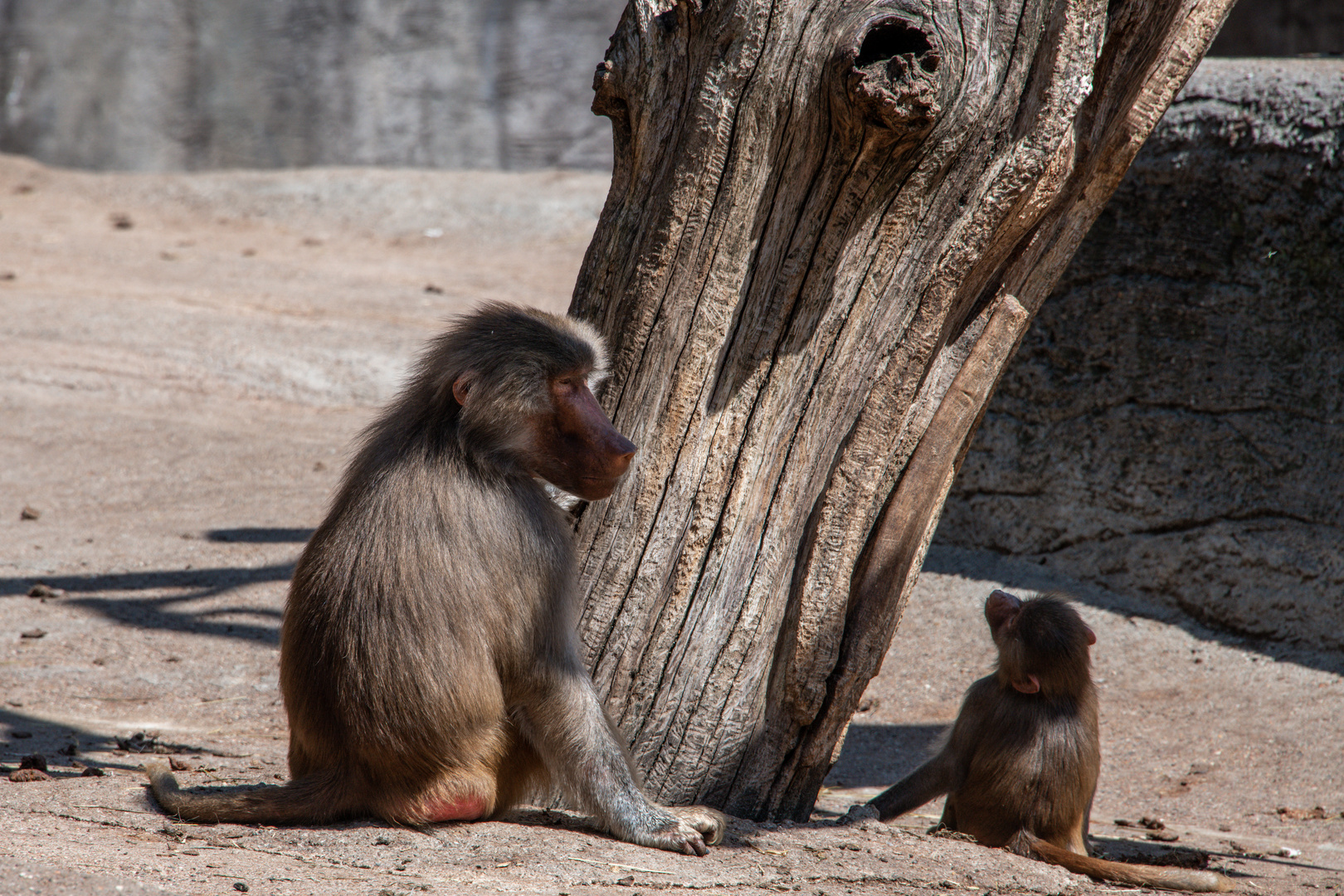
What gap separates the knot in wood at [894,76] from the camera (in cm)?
256

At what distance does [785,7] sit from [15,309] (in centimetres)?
774

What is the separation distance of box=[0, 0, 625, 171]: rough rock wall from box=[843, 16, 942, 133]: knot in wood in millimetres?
11548

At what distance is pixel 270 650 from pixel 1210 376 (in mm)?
4070

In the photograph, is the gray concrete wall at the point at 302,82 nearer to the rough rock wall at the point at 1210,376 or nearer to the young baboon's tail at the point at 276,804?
the rough rock wall at the point at 1210,376

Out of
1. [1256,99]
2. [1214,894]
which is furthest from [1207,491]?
[1214,894]

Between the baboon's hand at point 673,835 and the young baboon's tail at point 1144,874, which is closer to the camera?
the baboon's hand at point 673,835

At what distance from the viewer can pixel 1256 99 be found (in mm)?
5020

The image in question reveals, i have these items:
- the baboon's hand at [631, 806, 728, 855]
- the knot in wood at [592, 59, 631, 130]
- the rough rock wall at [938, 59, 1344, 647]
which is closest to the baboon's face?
the knot in wood at [592, 59, 631, 130]

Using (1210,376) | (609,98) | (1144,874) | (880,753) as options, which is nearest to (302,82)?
(1210,376)

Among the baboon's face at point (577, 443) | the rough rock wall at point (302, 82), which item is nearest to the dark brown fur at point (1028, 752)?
the baboon's face at point (577, 443)

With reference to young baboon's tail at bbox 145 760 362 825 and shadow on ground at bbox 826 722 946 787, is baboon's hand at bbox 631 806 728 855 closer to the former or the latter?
young baboon's tail at bbox 145 760 362 825

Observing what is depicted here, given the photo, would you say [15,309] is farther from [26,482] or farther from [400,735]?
[400,735]

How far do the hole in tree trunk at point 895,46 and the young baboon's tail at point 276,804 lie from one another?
2013mm

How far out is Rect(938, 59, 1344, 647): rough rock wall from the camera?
4922 millimetres
